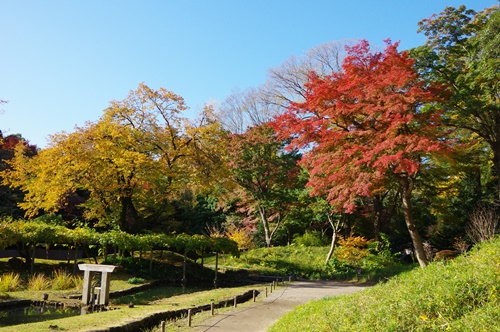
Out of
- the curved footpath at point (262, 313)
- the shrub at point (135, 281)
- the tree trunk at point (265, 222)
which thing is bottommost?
the curved footpath at point (262, 313)

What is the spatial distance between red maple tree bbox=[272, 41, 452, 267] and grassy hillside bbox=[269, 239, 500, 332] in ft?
18.7

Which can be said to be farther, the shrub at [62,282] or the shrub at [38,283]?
the shrub at [62,282]

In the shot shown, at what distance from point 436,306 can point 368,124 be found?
9055 millimetres

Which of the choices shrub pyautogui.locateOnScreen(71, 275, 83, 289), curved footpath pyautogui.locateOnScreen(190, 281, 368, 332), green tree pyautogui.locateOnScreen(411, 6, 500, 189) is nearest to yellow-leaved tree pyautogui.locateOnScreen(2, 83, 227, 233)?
shrub pyautogui.locateOnScreen(71, 275, 83, 289)

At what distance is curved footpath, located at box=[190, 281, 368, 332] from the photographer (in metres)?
7.96

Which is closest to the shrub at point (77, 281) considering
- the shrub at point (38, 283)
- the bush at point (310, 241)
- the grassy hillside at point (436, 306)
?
the shrub at point (38, 283)

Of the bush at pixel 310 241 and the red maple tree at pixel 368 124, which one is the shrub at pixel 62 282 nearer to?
the red maple tree at pixel 368 124

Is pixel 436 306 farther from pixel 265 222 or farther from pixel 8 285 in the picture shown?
pixel 265 222

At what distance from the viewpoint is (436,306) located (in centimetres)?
472

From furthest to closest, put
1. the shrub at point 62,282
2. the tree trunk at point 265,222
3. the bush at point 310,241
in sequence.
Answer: the tree trunk at point 265,222 < the bush at point 310,241 < the shrub at point 62,282

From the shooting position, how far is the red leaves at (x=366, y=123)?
11594mm

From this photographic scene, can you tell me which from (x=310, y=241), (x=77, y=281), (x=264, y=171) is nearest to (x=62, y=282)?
(x=77, y=281)

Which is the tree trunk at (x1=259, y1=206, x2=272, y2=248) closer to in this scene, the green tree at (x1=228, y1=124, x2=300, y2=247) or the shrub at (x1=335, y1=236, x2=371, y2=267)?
the green tree at (x1=228, y1=124, x2=300, y2=247)

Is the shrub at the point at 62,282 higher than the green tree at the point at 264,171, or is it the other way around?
the green tree at the point at 264,171
